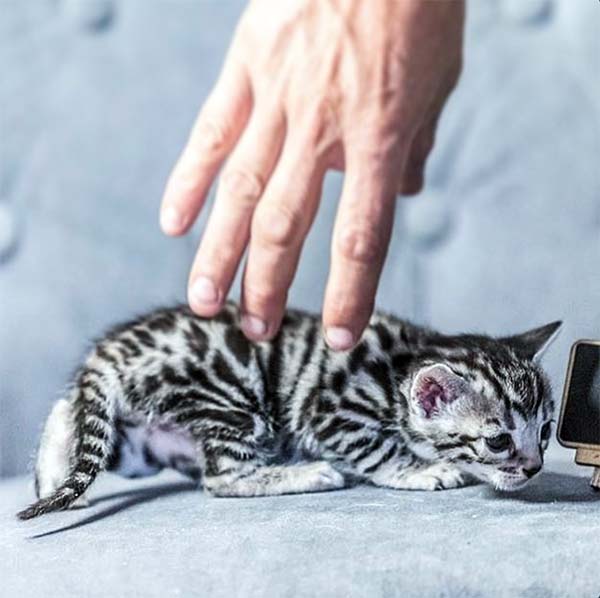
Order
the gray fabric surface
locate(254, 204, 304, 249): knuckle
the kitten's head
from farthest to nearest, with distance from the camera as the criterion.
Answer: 1. the kitten's head
2. locate(254, 204, 304, 249): knuckle
3. the gray fabric surface

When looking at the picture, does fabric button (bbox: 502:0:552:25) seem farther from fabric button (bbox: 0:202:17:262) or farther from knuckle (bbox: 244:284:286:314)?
fabric button (bbox: 0:202:17:262)

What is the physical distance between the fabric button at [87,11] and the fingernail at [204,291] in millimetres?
298

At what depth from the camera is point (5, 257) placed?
4.02 feet

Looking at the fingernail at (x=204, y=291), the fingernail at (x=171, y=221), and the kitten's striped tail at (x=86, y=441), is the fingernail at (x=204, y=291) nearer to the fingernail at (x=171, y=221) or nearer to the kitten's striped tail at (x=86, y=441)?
the fingernail at (x=171, y=221)

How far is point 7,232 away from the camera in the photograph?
1.23 metres

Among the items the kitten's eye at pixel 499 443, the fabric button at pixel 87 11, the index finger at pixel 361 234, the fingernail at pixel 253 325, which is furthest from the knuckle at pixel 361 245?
the fabric button at pixel 87 11

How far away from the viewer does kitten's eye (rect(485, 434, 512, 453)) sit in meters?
1.24

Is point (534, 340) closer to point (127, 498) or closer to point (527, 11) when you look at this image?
point (527, 11)

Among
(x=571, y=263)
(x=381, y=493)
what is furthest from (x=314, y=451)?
(x=571, y=263)

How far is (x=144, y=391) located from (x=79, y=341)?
107 mm

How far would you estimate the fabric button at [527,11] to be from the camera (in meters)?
1.22

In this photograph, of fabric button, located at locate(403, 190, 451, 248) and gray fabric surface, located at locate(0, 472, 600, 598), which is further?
fabric button, located at locate(403, 190, 451, 248)

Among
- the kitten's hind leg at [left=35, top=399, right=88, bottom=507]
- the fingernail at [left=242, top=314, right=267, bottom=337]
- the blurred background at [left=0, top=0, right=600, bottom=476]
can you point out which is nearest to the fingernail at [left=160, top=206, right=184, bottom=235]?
the blurred background at [left=0, top=0, right=600, bottom=476]

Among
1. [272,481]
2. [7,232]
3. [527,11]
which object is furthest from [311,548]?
[527,11]
